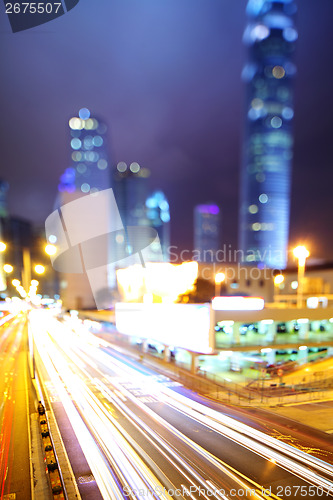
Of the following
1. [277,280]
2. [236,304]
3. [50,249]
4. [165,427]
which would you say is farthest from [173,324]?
[277,280]

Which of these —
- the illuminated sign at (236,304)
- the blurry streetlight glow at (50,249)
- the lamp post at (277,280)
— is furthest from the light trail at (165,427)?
the lamp post at (277,280)

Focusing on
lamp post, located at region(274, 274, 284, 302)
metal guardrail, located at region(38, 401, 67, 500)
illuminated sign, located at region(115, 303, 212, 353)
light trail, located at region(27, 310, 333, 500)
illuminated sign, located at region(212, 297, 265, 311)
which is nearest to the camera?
metal guardrail, located at region(38, 401, 67, 500)

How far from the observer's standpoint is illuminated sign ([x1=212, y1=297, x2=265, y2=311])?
23984 mm

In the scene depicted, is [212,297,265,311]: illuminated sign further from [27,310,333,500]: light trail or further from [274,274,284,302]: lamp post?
[274,274,284,302]: lamp post

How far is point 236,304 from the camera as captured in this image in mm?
24641

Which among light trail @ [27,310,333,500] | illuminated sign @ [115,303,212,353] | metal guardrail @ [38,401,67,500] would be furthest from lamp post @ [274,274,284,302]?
metal guardrail @ [38,401,67,500]

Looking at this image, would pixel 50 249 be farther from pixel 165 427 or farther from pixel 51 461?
pixel 165 427

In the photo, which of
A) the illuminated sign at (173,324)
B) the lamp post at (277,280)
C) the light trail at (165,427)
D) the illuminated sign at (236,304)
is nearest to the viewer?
the light trail at (165,427)

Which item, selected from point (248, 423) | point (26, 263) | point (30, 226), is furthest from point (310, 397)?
point (30, 226)

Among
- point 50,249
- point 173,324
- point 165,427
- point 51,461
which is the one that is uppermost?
point 50,249

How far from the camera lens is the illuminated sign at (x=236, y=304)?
78.7 ft

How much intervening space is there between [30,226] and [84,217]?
1838 inches

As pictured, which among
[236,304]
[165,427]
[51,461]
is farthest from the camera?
[236,304]

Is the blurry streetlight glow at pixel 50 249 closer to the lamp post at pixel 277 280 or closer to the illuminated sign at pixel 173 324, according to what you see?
the illuminated sign at pixel 173 324
